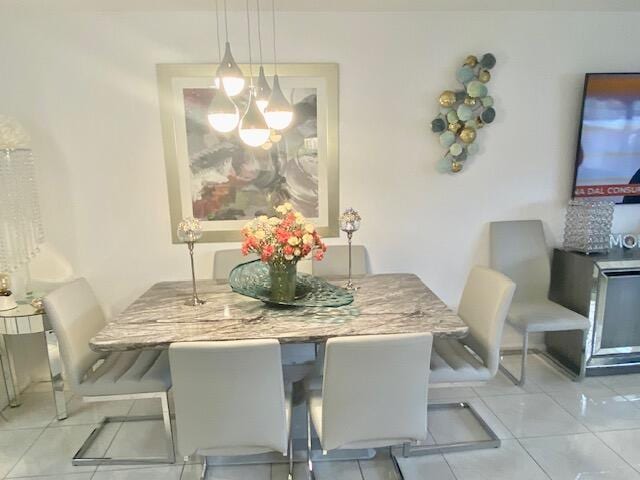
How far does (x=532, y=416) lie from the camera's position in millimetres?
2541

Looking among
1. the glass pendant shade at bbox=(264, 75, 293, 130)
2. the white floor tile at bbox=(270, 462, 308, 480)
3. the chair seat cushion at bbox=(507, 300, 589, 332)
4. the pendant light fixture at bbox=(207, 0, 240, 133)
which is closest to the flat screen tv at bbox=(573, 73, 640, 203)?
the chair seat cushion at bbox=(507, 300, 589, 332)

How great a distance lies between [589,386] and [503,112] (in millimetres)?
1893

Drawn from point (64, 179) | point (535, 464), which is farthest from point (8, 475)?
point (535, 464)

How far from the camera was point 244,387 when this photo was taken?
1673mm

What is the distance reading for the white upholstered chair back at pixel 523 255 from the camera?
309cm

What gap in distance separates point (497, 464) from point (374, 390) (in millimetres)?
935

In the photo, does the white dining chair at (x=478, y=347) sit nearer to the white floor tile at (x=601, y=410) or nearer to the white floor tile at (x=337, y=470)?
the white floor tile at (x=337, y=470)

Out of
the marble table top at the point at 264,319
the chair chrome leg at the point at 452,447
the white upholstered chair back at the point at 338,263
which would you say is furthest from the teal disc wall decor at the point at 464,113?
the chair chrome leg at the point at 452,447

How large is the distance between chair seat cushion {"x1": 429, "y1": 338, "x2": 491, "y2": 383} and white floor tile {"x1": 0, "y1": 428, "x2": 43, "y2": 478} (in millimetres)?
2147

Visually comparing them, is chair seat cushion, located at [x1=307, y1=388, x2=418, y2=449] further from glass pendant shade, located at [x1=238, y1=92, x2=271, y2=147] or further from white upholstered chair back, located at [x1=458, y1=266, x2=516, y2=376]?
glass pendant shade, located at [x1=238, y1=92, x2=271, y2=147]

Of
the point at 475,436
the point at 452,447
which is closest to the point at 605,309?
the point at 475,436

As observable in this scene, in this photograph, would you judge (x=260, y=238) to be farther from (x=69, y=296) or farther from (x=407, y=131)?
(x=407, y=131)

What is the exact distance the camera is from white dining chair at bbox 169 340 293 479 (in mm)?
1602

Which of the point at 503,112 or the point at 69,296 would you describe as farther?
the point at 503,112
